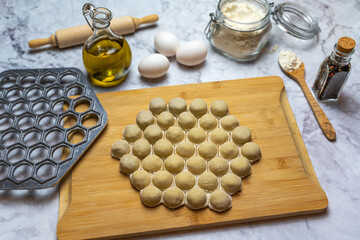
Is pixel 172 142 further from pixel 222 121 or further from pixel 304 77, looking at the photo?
pixel 304 77

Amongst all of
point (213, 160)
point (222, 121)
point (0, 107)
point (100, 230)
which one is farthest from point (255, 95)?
point (0, 107)

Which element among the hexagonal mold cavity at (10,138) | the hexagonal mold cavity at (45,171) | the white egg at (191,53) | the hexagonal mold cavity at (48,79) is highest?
the white egg at (191,53)

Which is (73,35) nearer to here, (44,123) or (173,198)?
(44,123)

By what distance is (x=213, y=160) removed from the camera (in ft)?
3.69

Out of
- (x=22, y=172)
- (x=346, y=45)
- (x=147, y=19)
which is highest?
(x=346, y=45)

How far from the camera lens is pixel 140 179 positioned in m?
1.08

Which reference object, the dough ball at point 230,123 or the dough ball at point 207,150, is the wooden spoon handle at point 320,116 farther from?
the dough ball at point 207,150

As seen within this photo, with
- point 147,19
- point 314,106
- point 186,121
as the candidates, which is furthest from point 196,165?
point 147,19

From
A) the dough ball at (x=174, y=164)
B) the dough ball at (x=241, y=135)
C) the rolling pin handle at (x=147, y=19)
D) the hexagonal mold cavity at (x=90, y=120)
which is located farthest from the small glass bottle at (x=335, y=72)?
the hexagonal mold cavity at (x=90, y=120)

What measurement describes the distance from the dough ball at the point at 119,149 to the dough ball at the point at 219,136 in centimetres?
29

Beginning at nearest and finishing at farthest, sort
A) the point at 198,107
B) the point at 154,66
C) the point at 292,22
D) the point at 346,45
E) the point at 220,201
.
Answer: the point at 220,201 < the point at 346,45 < the point at 198,107 < the point at 154,66 < the point at 292,22

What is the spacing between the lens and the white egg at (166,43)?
4.60 feet

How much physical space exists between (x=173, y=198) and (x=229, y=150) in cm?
24

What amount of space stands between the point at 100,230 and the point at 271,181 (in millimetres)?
541
